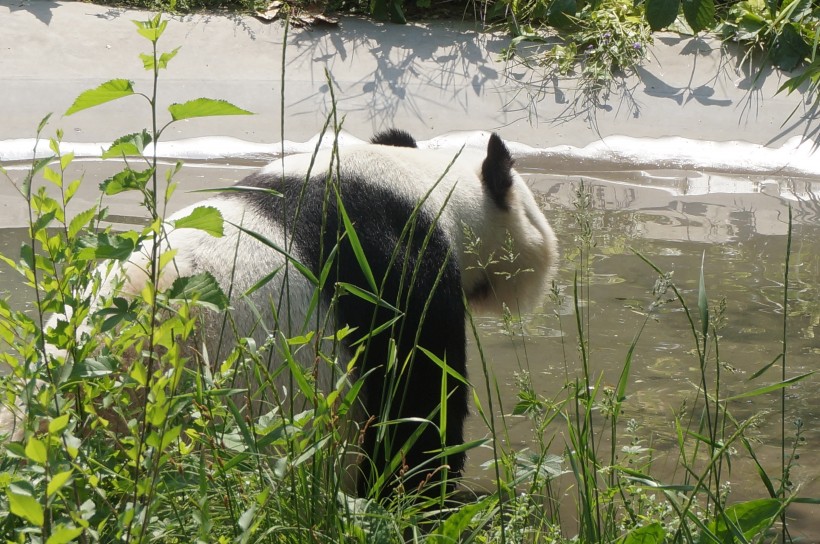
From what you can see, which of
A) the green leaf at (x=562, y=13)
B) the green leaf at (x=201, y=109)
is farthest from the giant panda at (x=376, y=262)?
the green leaf at (x=562, y=13)

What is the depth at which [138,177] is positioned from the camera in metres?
1.58

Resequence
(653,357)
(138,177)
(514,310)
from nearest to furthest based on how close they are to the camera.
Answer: (138,177), (514,310), (653,357)

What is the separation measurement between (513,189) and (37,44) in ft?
21.4

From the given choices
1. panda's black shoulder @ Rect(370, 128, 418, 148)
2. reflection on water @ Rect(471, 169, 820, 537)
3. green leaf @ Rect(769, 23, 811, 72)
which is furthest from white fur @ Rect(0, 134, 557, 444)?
green leaf @ Rect(769, 23, 811, 72)

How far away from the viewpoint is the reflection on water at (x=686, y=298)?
4.12m

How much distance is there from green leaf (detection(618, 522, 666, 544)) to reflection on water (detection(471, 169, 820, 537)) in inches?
40.6

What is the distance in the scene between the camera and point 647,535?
1901 mm

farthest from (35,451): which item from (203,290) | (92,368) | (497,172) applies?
(497,172)

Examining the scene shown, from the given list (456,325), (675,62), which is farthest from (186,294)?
(675,62)

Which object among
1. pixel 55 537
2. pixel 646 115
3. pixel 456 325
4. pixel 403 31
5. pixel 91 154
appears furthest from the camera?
pixel 403 31

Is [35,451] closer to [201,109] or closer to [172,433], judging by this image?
[172,433]

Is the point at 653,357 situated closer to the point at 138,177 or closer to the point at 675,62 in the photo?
the point at 138,177

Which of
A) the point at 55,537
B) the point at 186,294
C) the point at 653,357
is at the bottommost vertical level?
the point at 653,357

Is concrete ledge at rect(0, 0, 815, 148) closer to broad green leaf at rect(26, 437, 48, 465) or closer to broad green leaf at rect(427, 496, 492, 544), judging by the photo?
broad green leaf at rect(427, 496, 492, 544)
